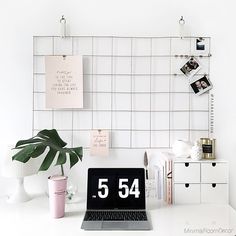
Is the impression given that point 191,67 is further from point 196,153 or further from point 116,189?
point 116,189

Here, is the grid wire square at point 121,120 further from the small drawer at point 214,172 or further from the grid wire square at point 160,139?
the small drawer at point 214,172

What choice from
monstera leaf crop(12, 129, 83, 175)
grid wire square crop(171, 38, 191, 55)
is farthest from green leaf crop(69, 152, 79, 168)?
grid wire square crop(171, 38, 191, 55)

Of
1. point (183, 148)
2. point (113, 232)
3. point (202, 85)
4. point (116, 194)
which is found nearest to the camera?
point (113, 232)

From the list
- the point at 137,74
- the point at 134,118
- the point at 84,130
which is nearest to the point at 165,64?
the point at 137,74

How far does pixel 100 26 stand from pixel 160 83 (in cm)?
46

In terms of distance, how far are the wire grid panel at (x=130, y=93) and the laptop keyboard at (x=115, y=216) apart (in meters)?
0.39

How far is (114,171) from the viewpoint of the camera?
125 cm

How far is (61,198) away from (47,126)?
0.46 meters

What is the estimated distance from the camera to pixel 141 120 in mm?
1452

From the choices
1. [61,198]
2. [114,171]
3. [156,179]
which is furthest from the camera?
[156,179]

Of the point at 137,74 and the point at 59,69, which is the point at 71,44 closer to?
the point at 59,69

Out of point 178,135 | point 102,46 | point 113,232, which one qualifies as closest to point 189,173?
point 178,135

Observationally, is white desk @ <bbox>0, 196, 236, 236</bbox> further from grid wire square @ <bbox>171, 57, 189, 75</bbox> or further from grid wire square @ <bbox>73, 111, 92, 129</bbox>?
grid wire square @ <bbox>171, 57, 189, 75</bbox>

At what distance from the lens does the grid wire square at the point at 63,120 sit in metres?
1.45
